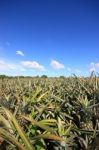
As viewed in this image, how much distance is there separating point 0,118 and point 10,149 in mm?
211

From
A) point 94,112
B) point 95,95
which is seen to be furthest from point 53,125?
point 95,95

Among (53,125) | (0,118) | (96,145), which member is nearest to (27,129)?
(53,125)

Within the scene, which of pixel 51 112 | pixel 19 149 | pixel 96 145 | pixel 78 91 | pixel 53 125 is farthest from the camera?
pixel 78 91

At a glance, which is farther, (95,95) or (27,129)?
(95,95)

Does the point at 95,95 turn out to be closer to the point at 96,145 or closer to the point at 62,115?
the point at 62,115

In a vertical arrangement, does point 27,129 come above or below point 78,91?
below

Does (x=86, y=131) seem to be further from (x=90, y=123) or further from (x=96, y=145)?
(x=96, y=145)

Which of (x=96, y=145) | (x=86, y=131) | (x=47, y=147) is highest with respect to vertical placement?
(x=96, y=145)

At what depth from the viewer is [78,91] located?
4.36m

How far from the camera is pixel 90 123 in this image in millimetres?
3162

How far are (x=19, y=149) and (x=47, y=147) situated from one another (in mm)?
1483

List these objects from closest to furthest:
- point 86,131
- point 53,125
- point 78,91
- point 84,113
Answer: point 86,131 → point 53,125 → point 84,113 → point 78,91

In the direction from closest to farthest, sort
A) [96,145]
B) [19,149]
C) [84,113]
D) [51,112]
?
[96,145], [19,149], [84,113], [51,112]

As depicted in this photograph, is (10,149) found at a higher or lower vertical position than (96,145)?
lower
